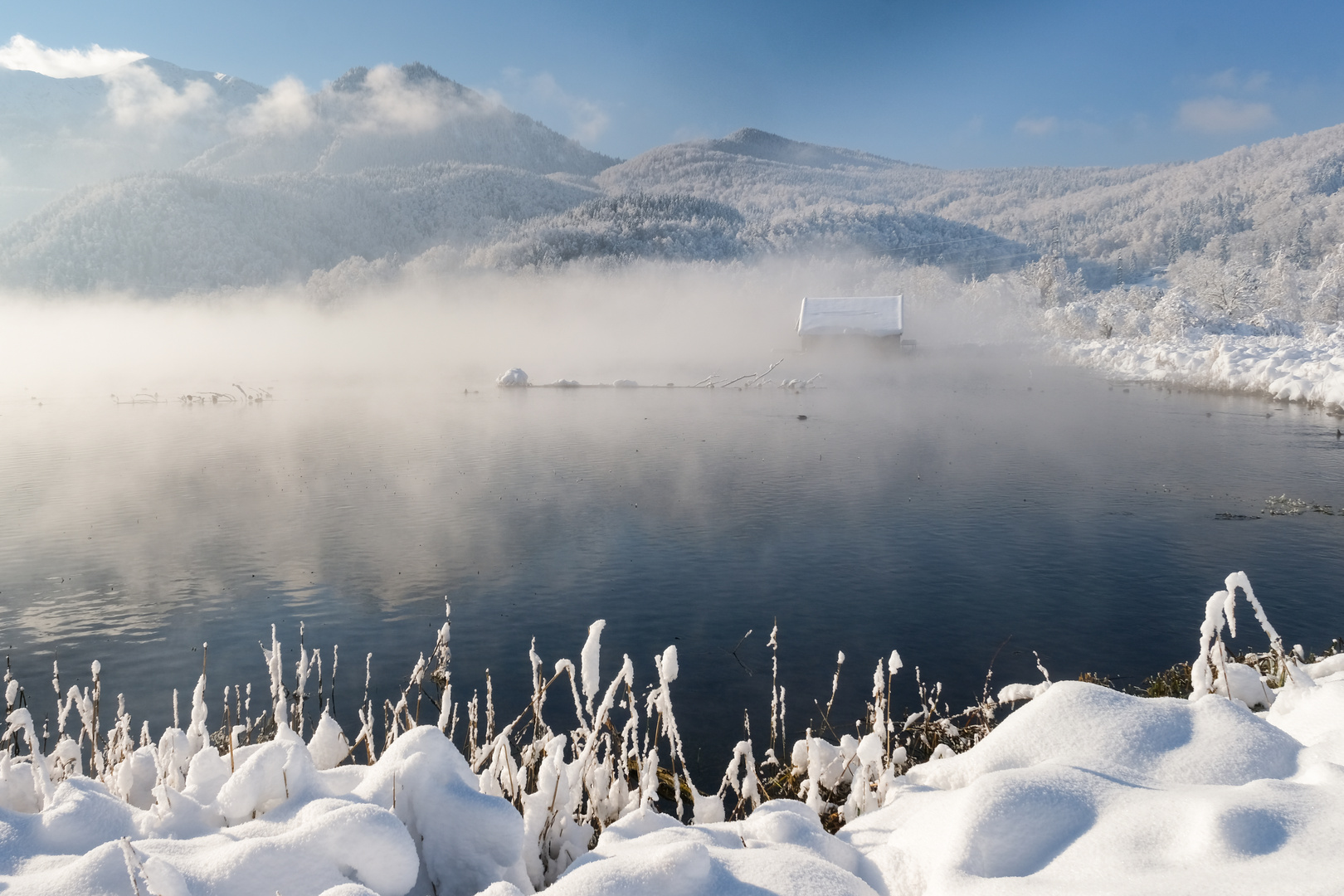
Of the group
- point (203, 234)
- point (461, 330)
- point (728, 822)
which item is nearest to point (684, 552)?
point (728, 822)

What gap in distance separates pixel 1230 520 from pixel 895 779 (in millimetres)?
18572

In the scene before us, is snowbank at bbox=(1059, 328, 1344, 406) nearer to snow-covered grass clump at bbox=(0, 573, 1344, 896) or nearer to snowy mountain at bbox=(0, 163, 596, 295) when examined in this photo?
snow-covered grass clump at bbox=(0, 573, 1344, 896)

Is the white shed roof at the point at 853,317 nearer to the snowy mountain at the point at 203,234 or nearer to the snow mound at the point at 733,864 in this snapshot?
→ the snow mound at the point at 733,864

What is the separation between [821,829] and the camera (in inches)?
194

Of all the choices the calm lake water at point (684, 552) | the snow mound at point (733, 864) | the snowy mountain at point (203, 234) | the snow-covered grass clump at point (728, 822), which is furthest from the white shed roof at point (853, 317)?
the snowy mountain at point (203, 234)

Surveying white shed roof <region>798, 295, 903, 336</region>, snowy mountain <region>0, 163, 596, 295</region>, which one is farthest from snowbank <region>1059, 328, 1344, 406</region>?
snowy mountain <region>0, 163, 596, 295</region>

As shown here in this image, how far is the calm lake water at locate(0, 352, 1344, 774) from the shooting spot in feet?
43.2

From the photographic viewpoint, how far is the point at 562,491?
25.1 meters

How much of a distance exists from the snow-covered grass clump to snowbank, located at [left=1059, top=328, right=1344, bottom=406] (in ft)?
148

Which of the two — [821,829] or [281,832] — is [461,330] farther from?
[821,829]

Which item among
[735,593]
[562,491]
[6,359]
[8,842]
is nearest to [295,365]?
[6,359]

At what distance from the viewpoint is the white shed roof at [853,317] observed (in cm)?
8138

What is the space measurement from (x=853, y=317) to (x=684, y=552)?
68.6 metres

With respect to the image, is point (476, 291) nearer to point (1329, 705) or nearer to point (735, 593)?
point (735, 593)
